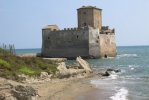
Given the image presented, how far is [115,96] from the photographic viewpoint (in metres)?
19.2

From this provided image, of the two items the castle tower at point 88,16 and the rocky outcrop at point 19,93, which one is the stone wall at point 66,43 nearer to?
the castle tower at point 88,16

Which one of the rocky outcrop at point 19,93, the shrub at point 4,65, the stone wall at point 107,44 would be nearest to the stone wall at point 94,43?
the stone wall at point 107,44

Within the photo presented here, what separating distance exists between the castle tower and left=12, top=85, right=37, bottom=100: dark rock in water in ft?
187

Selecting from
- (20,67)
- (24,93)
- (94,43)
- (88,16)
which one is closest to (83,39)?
(94,43)

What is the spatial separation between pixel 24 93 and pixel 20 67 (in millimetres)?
13800

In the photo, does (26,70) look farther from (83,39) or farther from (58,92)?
(83,39)

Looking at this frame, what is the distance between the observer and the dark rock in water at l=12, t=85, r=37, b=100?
9.20 metres

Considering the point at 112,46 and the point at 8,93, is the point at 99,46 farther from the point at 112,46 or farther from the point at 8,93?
the point at 8,93

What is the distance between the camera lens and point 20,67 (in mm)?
22859

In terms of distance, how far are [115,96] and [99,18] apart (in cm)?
4935

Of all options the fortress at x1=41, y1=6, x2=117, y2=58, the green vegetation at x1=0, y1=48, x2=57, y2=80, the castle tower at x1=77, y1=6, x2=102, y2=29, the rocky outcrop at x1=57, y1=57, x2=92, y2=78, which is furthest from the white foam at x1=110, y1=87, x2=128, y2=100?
the castle tower at x1=77, y1=6, x2=102, y2=29

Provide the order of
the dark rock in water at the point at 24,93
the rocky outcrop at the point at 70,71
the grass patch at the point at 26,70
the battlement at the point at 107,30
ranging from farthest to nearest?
the battlement at the point at 107,30, the rocky outcrop at the point at 70,71, the grass patch at the point at 26,70, the dark rock in water at the point at 24,93

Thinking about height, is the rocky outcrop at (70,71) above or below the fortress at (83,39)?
below

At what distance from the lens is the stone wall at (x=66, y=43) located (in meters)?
61.4
